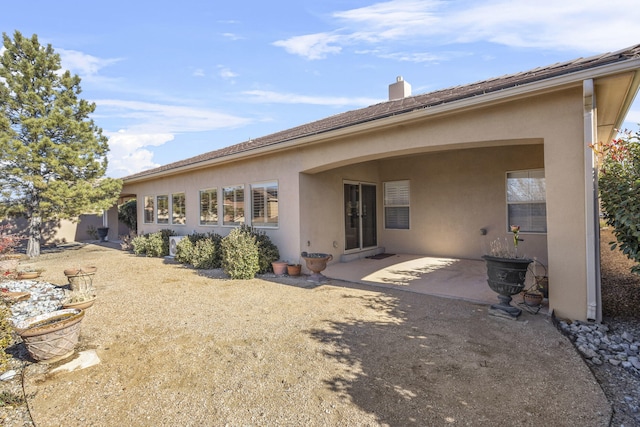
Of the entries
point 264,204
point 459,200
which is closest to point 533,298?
point 459,200

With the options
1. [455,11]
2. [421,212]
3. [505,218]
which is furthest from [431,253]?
[455,11]

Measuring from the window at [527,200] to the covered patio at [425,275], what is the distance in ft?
4.87

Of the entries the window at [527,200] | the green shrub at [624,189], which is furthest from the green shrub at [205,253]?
the green shrub at [624,189]

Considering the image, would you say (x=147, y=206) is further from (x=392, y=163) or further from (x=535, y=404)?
(x=535, y=404)

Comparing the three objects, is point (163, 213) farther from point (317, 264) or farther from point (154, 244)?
point (317, 264)

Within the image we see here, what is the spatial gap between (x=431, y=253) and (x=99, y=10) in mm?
10650

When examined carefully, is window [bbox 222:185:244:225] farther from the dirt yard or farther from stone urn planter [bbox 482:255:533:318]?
stone urn planter [bbox 482:255:533:318]

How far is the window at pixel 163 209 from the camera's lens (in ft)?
44.6

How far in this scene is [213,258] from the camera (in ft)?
30.9

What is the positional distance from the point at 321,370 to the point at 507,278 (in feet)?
9.76

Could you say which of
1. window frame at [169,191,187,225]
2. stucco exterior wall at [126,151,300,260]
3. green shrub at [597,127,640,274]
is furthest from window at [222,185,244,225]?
green shrub at [597,127,640,274]

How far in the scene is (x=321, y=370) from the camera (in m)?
3.31

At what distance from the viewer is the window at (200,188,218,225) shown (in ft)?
36.6

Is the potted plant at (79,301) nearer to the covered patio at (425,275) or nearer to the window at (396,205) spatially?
the covered patio at (425,275)
